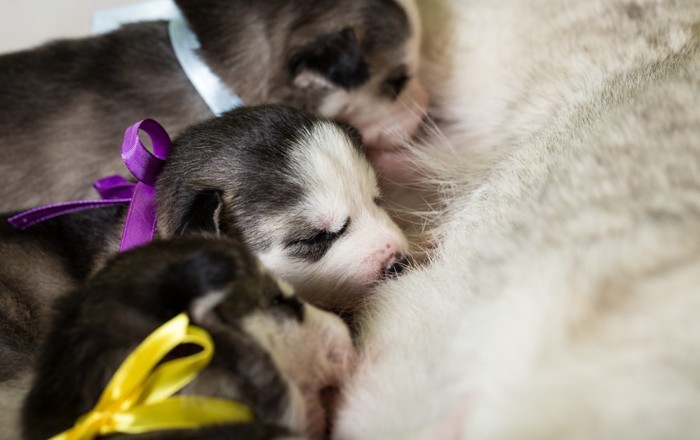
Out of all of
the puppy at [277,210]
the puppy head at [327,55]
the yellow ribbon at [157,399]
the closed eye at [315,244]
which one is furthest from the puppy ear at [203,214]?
the puppy head at [327,55]

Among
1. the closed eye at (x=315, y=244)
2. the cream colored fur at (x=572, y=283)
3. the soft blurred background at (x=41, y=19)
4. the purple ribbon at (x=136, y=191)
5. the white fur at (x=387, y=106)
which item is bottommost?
the soft blurred background at (x=41, y=19)

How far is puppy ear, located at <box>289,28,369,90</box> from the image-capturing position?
1659mm

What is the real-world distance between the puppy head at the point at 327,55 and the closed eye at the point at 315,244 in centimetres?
46

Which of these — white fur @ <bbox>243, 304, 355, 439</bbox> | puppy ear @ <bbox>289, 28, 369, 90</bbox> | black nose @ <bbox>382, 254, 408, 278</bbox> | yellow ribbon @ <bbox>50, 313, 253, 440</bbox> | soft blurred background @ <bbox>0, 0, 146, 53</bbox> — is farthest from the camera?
soft blurred background @ <bbox>0, 0, 146, 53</bbox>

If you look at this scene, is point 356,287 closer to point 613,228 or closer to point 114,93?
point 613,228

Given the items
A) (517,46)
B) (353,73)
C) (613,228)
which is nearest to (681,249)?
(613,228)

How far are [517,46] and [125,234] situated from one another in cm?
90

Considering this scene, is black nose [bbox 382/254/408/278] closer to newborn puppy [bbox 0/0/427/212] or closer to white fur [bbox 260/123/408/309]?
white fur [bbox 260/123/408/309]

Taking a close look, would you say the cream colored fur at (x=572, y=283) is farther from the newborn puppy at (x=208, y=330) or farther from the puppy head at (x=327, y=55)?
the puppy head at (x=327, y=55)

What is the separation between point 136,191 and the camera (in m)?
1.36

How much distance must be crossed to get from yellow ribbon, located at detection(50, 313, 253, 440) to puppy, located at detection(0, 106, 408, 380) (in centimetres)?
39

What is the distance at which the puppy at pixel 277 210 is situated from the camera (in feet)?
4.12

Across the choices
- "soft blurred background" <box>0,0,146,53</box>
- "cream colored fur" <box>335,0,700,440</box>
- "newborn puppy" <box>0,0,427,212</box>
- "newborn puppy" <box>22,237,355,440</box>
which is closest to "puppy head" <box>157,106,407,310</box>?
"cream colored fur" <box>335,0,700,440</box>

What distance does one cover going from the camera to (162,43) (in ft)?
6.08
